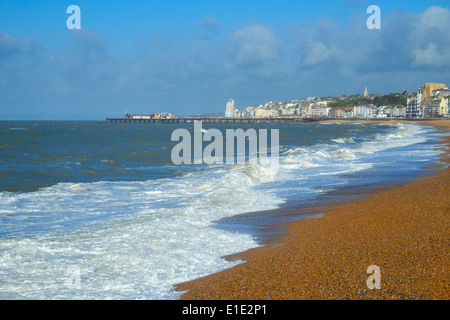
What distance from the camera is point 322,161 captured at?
19.9 m

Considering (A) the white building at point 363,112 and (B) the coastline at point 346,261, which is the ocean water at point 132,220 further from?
(A) the white building at point 363,112

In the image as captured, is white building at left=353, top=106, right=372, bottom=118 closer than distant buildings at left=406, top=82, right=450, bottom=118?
No

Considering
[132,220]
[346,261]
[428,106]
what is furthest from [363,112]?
[346,261]

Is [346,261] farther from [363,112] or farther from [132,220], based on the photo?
[363,112]

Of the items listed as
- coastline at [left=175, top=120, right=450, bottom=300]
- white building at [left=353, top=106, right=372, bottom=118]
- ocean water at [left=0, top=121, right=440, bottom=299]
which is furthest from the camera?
white building at [left=353, top=106, right=372, bottom=118]

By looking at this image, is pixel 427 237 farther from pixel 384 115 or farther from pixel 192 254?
pixel 384 115

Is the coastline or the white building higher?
the white building

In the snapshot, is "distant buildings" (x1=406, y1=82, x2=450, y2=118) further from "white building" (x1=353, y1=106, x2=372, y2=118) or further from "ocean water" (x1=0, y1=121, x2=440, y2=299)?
"ocean water" (x1=0, y1=121, x2=440, y2=299)

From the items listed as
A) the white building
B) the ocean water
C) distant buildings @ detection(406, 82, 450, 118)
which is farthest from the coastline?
the white building

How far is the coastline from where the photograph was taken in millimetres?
4066

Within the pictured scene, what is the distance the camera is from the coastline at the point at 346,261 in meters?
4.07

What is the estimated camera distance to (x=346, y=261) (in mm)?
4902
